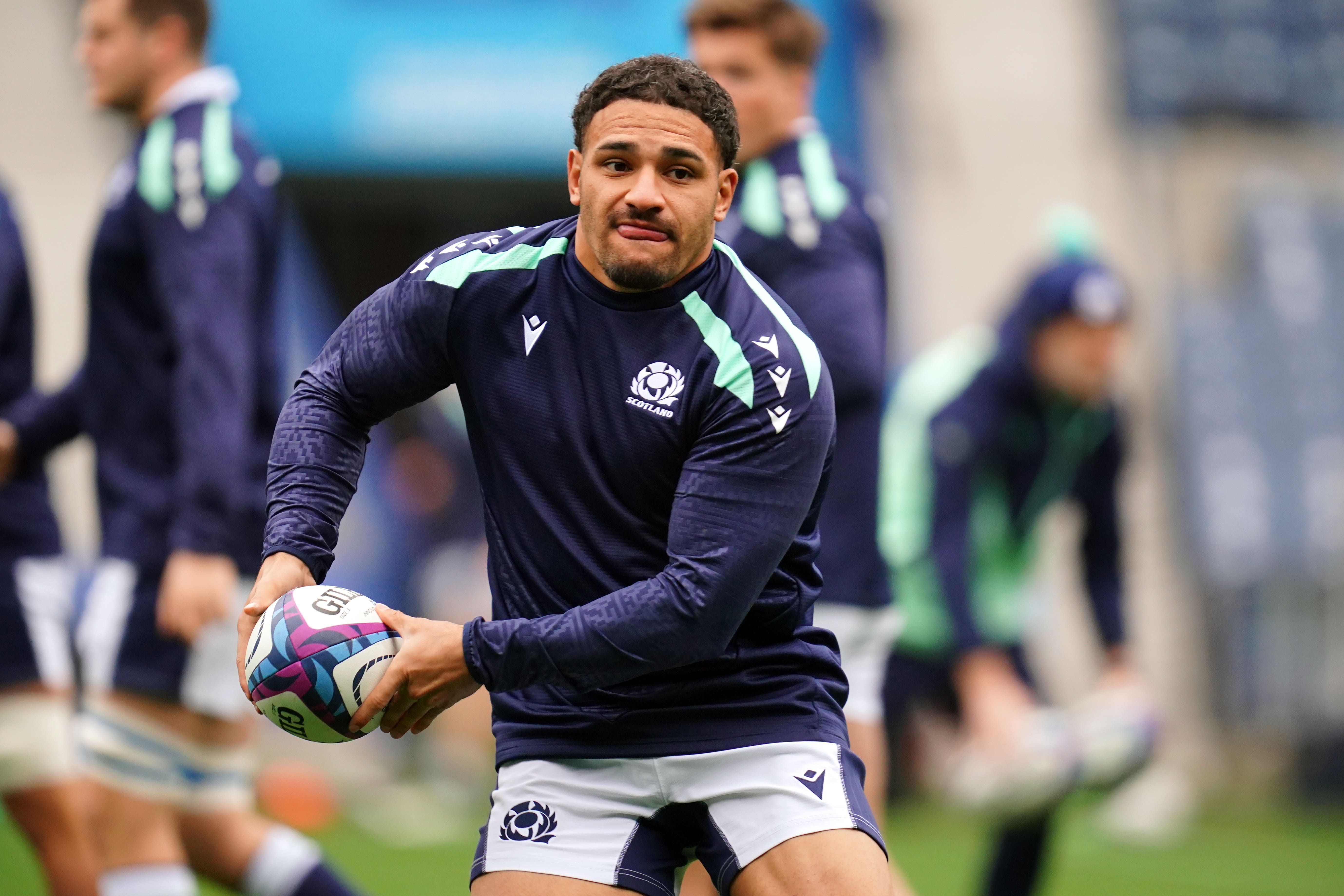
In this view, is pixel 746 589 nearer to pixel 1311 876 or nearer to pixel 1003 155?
pixel 1311 876

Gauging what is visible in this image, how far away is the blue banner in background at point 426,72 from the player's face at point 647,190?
9.71 meters

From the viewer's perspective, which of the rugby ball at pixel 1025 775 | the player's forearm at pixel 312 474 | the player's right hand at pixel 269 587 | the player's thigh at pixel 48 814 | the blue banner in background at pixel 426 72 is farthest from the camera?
the blue banner in background at pixel 426 72

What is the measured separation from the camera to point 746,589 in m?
3.03

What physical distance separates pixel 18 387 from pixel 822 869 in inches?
123

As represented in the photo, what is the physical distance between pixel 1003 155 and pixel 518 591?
36.5 ft

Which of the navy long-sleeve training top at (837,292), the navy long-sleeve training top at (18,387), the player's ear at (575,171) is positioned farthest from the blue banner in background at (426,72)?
the player's ear at (575,171)

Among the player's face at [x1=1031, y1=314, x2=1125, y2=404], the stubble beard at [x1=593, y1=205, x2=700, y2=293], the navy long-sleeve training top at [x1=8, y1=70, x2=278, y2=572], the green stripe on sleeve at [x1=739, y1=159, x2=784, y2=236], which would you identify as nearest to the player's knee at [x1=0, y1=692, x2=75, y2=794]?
the navy long-sleeve training top at [x1=8, y1=70, x2=278, y2=572]

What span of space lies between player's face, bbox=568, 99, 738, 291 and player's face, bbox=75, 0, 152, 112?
2.01m

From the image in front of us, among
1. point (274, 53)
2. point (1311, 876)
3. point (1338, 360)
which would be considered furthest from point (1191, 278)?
point (274, 53)

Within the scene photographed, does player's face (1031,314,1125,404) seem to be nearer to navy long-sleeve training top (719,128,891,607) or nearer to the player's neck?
navy long-sleeve training top (719,128,891,607)

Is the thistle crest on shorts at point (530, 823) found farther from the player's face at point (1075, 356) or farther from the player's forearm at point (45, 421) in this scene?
the player's face at point (1075, 356)

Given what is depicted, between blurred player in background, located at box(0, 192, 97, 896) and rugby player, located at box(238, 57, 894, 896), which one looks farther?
blurred player in background, located at box(0, 192, 97, 896)

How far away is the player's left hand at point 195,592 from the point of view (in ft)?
13.6

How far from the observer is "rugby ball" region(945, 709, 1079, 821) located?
5.37 metres
